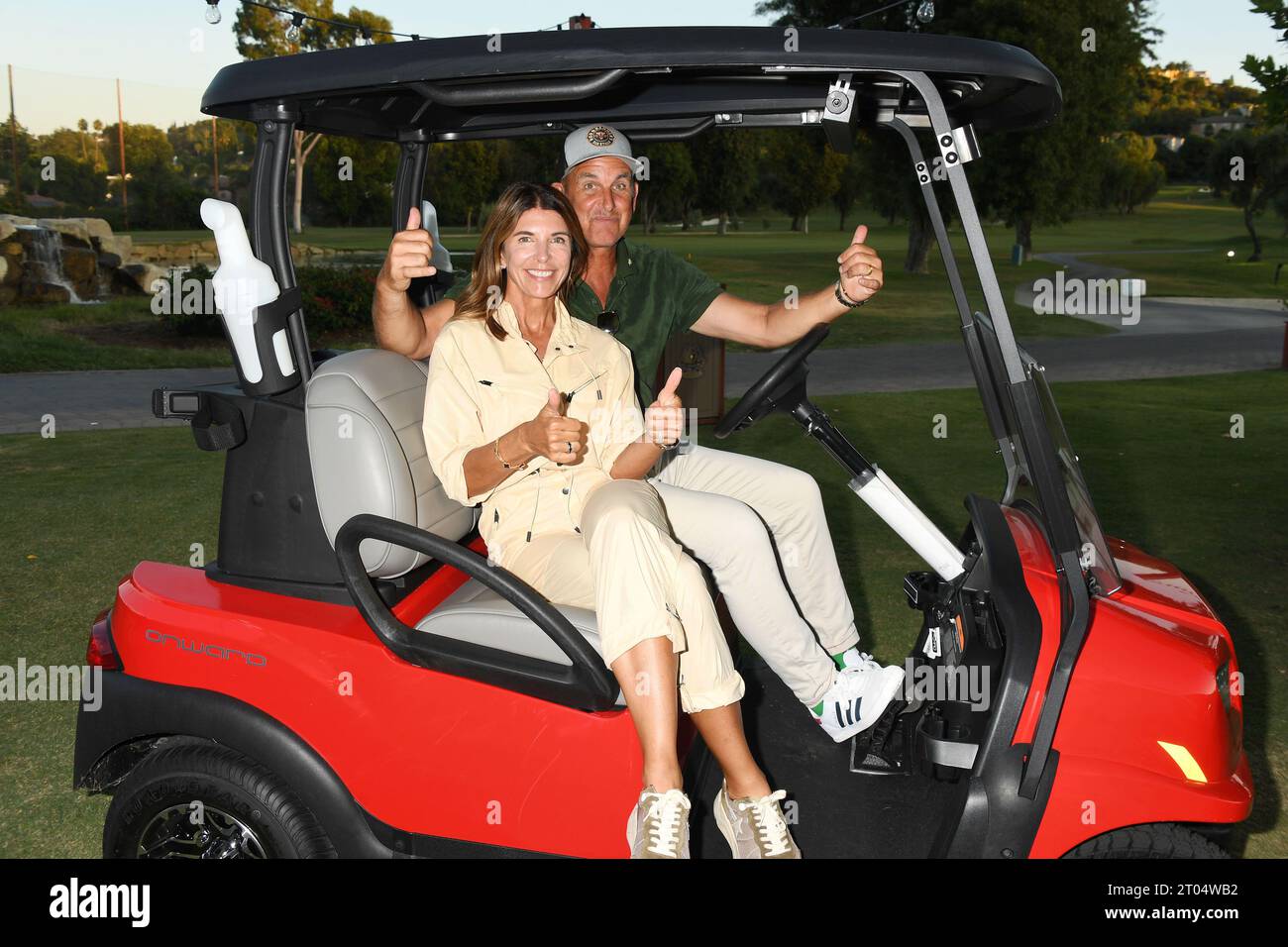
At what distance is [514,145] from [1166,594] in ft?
82.3

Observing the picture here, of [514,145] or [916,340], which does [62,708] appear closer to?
[916,340]

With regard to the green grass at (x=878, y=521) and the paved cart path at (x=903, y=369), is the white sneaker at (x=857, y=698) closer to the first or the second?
the green grass at (x=878, y=521)

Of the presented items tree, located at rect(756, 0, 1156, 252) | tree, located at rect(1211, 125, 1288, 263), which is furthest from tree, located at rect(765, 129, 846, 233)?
tree, located at rect(756, 0, 1156, 252)

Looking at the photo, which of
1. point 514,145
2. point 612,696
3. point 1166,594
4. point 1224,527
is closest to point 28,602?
point 612,696

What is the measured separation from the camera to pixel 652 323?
123 inches

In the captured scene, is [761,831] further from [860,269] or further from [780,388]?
[860,269]

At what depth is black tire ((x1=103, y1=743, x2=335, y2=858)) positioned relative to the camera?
2221 millimetres

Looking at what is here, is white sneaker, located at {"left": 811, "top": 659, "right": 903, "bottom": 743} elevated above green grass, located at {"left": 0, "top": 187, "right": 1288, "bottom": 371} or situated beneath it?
situated beneath

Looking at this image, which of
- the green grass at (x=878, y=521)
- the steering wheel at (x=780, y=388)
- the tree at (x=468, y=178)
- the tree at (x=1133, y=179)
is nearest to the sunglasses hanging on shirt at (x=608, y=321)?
the steering wheel at (x=780, y=388)

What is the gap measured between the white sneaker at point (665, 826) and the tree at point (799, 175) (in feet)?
105

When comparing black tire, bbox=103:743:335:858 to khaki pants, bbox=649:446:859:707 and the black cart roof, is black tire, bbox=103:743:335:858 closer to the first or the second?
khaki pants, bbox=649:446:859:707

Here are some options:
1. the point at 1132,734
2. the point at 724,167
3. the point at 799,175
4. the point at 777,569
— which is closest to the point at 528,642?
the point at 777,569

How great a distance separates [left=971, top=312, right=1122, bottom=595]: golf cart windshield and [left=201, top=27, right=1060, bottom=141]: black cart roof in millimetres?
462

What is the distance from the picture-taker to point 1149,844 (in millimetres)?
1956
